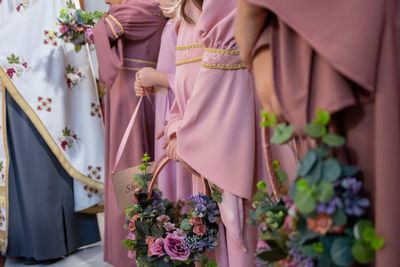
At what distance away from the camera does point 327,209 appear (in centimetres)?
50

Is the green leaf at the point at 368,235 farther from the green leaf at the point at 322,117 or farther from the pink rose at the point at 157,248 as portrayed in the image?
the pink rose at the point at 157,248

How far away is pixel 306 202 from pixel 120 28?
1268mm

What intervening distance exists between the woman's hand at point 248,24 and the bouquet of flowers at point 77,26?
129 cm

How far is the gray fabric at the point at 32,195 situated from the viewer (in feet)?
6.28

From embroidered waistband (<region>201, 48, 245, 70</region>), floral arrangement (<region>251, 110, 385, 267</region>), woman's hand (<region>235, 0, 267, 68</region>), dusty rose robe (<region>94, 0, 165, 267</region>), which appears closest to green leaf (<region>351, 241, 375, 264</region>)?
floral arrangement (<region>251, 110, 385, 267</region>)

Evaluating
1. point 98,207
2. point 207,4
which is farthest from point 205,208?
point 98,207

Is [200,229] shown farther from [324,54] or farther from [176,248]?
[324,54]

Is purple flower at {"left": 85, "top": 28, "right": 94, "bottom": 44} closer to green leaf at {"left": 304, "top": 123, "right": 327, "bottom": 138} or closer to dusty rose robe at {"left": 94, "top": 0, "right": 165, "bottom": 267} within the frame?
dusty rose robe at {"left": 94, "top": 0, "right": 165, "bottom": 267}

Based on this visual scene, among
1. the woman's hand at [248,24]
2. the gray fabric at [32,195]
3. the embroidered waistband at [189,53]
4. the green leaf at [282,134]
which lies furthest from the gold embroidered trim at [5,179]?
the green leaf at [282,134]

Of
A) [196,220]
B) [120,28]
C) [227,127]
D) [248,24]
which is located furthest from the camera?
[120,28]

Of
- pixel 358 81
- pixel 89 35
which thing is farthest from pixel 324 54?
pixel 89 35

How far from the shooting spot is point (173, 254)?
970 mm

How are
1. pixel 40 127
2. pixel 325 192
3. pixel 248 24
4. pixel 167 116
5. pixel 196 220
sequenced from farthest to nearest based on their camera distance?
pixel 40 127, pixel 167 116, pixel 196 220, pixel 248 24, pixel 325 192

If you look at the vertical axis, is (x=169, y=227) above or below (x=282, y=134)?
below
